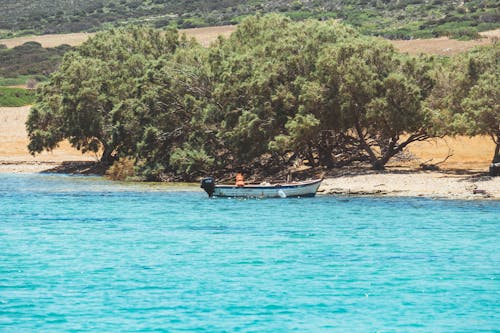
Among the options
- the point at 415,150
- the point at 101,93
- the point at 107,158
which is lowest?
the point at 415,150

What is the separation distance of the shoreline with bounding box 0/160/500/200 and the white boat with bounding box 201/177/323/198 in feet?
6.92

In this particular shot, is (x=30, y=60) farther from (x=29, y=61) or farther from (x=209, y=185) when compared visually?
(x=209, y=185)

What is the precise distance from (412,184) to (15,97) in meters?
63.6

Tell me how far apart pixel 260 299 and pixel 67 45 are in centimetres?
13373

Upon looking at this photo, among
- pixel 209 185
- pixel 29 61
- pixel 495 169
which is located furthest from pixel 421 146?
pixel 29 61

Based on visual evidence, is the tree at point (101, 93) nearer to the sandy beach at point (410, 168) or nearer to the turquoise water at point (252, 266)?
the sandy beach at point (410, 168)

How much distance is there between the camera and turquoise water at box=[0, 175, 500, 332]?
22.0 metres

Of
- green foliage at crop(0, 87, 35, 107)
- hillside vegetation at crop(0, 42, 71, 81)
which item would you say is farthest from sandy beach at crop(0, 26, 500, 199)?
hillside vegetation at crop(0, 42, 71, 81)

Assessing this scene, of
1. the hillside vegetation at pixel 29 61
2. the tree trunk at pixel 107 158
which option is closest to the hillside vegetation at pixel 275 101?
the tree trunk at pixel 107 158

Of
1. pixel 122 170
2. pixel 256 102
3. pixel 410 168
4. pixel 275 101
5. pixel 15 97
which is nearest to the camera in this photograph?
pixel 275 101

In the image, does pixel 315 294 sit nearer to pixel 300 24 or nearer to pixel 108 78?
pixel 300 24

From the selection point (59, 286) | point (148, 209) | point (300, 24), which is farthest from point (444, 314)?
point (300, 24)

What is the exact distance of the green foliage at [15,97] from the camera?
334 feet

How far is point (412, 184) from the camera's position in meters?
49.9
